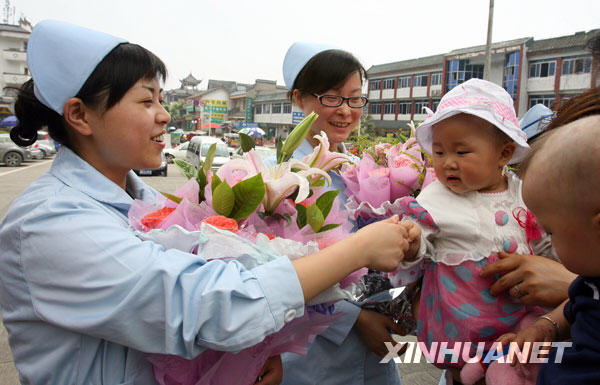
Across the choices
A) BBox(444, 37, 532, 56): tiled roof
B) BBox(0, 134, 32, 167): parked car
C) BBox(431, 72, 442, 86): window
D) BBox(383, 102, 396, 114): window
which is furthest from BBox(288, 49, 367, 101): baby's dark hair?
BBox(383, 102, 396, 114): window

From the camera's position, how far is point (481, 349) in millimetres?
1361

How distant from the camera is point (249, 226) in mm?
1244

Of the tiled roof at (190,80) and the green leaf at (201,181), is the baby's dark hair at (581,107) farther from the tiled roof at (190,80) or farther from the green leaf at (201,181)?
the tiled roof at (190,80)

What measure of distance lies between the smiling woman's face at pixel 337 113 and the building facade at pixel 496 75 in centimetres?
2041

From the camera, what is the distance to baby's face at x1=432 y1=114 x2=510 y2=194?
142cm

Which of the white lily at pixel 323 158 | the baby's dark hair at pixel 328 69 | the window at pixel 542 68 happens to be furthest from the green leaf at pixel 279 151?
the window at pixel 542 68

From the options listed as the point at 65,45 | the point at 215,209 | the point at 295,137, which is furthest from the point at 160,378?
the point at 65,45

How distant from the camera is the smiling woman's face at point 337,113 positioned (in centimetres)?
201

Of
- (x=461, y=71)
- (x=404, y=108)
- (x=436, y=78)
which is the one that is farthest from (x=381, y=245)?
(x=404, y=108)

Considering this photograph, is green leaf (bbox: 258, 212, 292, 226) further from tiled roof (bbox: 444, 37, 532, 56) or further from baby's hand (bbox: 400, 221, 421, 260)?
tiled roof (bbox: 444, 37, 532, 56)

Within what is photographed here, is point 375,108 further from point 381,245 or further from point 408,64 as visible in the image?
point 381,245

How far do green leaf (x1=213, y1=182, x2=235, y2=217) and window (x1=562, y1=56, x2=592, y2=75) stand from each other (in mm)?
28558

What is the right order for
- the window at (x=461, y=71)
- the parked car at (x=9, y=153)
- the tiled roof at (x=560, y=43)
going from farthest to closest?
the window at (x=461, y=71), the tiled roof at (x=560, y=43), the parked car at (x=9, y=153)

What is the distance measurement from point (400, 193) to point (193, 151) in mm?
17124
